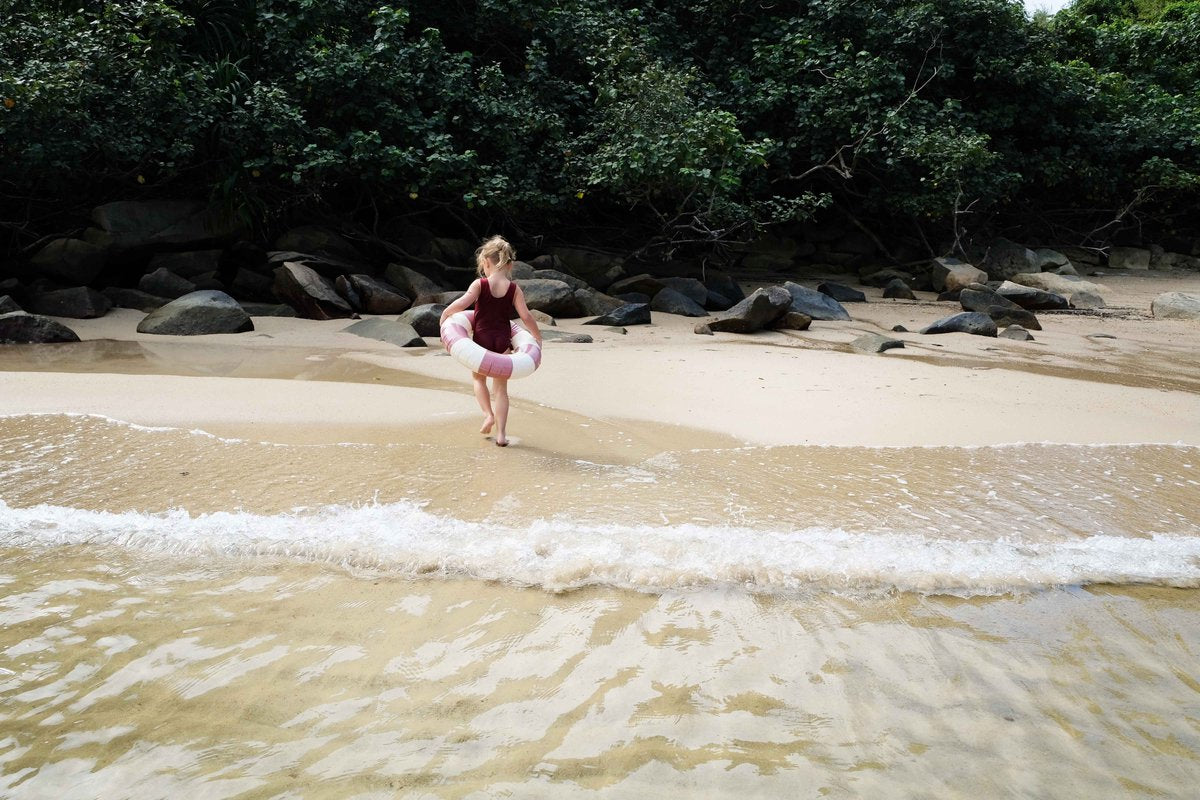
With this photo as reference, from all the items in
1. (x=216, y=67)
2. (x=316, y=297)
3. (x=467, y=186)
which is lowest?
(x=316, y=297)

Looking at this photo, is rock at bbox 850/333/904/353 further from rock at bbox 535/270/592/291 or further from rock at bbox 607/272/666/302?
rock at bbox 607/272/666/302

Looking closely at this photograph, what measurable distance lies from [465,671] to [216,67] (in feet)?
33.5

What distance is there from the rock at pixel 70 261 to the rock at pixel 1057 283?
12911mm

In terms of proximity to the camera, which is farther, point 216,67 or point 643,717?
point 216,67

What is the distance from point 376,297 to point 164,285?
2.47m

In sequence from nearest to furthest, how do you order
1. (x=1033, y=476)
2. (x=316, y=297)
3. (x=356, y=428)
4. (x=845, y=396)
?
(x=1033, y=476) < (x=356, y=428) < (x=845, y=396) < (x=316, y=297)

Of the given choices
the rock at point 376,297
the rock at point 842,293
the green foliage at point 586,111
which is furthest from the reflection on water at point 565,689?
the rock at point 842,293

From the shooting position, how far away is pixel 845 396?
5.82 metres

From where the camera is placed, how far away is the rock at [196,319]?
27.0 feet

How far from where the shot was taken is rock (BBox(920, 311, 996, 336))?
9047mm

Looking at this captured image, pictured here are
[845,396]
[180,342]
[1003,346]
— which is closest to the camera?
[845,396]

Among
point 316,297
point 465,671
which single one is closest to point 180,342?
point 316,297

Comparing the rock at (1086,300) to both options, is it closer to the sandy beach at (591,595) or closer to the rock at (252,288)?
the sandy beach at (591,595)

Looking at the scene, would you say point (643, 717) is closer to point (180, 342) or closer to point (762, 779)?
point (762, 779)
